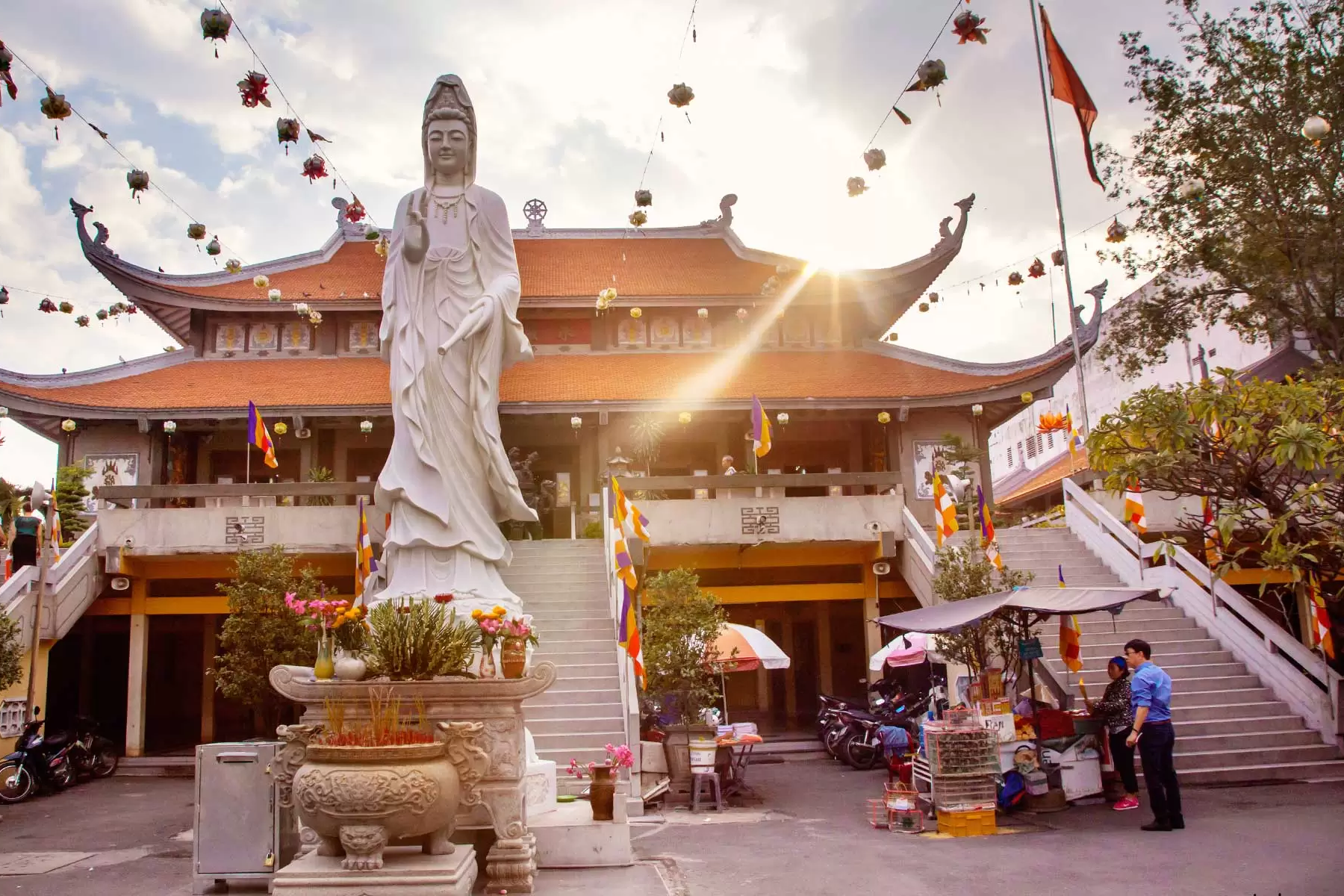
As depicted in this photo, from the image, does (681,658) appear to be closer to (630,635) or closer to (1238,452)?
(630,635)

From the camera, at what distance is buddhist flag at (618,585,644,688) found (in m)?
10.9

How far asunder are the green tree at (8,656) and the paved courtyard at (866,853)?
171cm

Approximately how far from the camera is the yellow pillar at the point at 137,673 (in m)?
15.5

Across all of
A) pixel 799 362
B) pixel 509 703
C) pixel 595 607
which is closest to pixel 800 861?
pixel 509 703

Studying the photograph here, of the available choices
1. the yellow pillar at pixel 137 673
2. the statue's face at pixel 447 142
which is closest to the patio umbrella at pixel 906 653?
the statue's face at pixel 447 142

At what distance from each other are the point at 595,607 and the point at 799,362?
31.2ft

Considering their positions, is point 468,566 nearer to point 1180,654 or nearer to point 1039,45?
point 1180,654

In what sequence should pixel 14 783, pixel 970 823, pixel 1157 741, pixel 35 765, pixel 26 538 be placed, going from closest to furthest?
pixel 1157 741 < pixel 970 823 < pixel 14 783 < pixel 35 765 < pixel 26 538

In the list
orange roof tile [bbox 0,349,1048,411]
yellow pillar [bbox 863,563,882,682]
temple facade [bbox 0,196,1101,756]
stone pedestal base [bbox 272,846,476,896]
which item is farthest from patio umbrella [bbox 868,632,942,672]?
stone pedestal base [bbox 272,846,476,896]

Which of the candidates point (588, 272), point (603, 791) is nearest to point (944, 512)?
point (603, 791)

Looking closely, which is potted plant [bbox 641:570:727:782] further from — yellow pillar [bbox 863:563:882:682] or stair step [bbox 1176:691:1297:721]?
stair step [bbox 1176:691:1297:721]

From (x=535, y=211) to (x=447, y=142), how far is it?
16925 millimetres

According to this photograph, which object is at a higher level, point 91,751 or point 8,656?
point 8,656

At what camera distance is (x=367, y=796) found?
513cm
